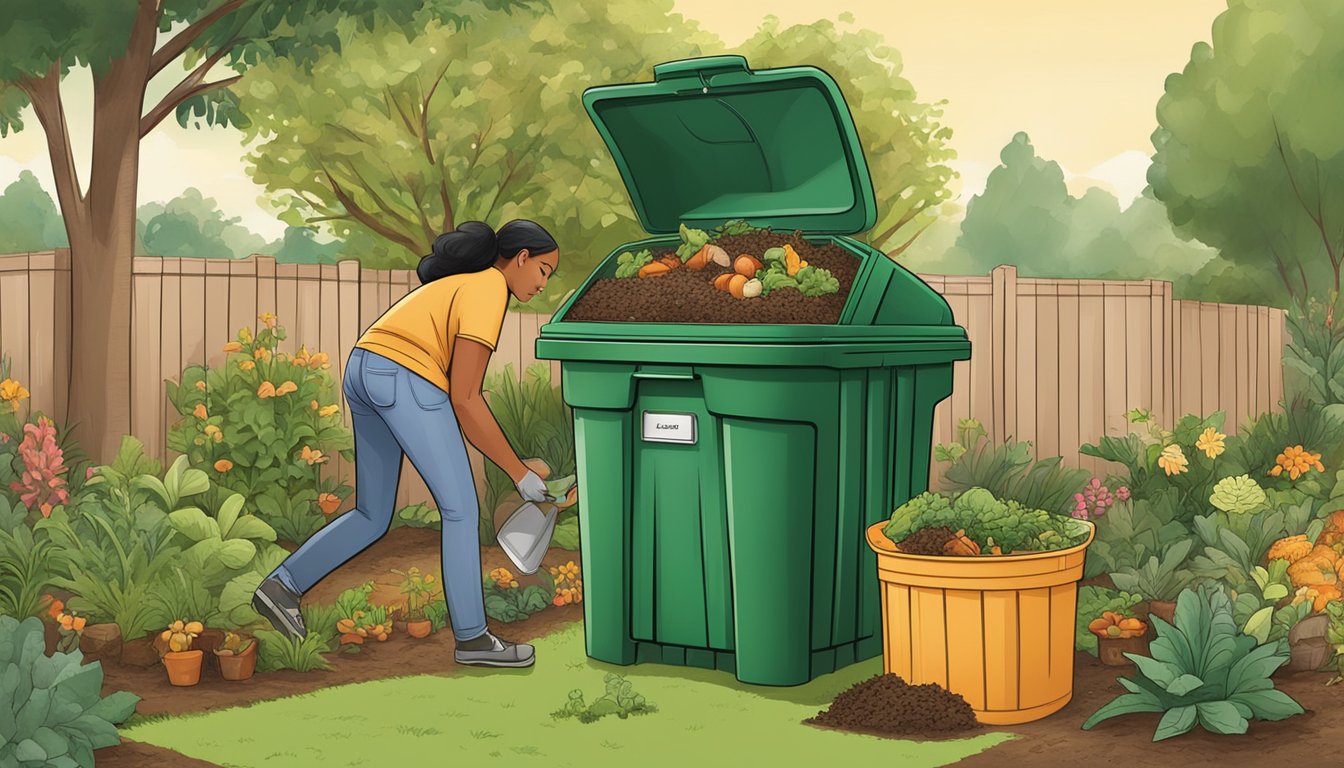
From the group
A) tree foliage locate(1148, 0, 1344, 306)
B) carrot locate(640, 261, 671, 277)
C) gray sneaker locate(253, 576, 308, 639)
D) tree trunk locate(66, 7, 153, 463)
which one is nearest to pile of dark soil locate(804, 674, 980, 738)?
carrot locate(640, 261, 671, 277)

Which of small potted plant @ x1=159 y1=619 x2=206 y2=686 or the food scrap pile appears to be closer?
the food scrap pile

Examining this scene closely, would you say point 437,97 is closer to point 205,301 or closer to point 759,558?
point 205,301

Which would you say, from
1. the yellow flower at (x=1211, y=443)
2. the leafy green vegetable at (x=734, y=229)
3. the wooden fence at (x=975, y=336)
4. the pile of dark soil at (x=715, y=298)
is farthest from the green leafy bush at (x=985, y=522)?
the wooden fence at (x=975, y=336)

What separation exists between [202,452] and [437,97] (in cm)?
890

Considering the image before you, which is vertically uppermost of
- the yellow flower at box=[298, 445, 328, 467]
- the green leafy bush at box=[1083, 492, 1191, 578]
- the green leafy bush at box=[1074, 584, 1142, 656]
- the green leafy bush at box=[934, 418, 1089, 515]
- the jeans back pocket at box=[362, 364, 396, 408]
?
the jeans back pocket at box=[362, 364, 396, 408]

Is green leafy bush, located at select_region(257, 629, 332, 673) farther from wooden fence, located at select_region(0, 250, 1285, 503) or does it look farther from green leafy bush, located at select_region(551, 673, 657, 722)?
wooden fence, located at select_region(0, 250, 1285, 503)

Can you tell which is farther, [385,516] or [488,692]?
[385,516]

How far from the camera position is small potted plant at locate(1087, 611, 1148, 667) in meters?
5.20

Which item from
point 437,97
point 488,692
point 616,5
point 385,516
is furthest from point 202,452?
point 616,5

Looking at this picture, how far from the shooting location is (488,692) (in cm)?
500

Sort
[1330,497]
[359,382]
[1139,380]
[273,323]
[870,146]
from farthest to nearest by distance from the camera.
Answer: [870,146]
[1139,380]
[273,323]
[1330,497]
[359,382]

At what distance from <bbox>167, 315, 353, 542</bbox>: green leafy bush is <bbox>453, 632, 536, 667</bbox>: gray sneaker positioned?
2.33 m

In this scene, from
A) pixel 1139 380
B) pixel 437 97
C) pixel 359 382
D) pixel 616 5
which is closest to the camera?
pixel 359 382

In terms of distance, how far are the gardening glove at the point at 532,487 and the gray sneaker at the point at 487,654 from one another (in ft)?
1.89
